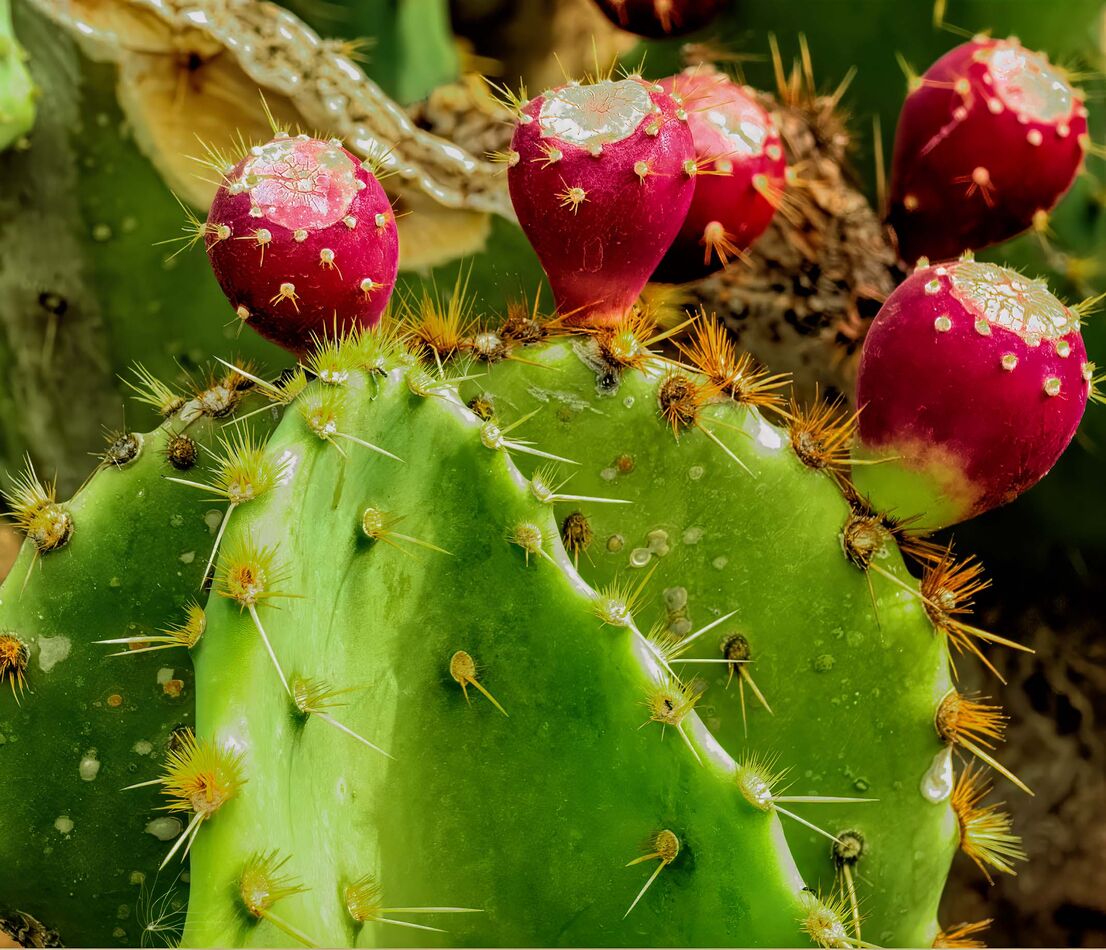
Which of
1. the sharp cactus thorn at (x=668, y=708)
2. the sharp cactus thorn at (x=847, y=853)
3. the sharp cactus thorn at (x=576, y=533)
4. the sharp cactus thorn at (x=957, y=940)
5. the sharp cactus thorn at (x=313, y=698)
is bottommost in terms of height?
the sharp cactus thorn at (x=957, y=940)

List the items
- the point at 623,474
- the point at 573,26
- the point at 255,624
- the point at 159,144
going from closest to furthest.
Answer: the point at 255,624
the point at 623,474
the point at 159,144
the point at 573,26

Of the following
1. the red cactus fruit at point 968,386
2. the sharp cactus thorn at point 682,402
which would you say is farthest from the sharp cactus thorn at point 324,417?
the red cactus fruit at point 968,386

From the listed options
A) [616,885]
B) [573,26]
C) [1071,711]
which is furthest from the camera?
[573,26]

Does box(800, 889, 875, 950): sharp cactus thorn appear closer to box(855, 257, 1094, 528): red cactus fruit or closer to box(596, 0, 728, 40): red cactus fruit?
box(855, 257, 1094, 528): red cactus fruit

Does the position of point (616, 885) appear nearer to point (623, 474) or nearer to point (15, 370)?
point (623, 474)

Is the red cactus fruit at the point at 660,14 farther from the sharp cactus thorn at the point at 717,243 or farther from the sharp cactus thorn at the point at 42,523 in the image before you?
the sharp cactus thorn at the point at 42,523

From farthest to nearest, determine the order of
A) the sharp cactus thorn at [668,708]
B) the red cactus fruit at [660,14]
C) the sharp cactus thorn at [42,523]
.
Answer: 1. the red cactus fruit at [660,14]
2. the sharp cactus thorn at [42,523]
3. the sharp cactus thorn at [668,708]

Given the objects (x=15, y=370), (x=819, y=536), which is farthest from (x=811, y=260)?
(x=15, y=370)
